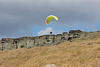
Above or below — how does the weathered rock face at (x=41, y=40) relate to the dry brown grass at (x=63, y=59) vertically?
above

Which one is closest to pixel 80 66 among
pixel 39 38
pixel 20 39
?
pixel 39 38

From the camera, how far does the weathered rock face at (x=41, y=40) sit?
54.2m

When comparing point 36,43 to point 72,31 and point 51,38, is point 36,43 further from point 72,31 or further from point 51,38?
point 72,31

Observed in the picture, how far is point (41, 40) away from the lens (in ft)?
189

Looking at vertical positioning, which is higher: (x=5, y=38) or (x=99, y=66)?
(x=5, y=38)

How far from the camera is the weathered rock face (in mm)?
54156

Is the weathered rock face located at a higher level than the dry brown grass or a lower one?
higher

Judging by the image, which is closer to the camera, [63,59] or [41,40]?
[63,59]

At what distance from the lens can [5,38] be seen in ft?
203

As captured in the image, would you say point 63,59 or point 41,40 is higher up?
point 41,40

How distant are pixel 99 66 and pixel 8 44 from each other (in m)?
56.0

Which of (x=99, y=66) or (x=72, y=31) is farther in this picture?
(x=72, y=31)

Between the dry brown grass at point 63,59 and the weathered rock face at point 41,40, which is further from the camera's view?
the weathered rock face at point 41,40

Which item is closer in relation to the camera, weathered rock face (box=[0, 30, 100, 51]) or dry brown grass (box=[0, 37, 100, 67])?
dry brown grass (box=[0, 37, 100, 67])
